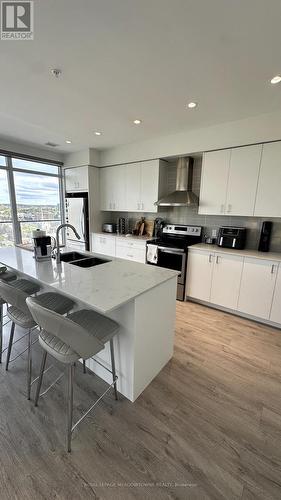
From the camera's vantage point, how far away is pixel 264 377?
6.24 ft

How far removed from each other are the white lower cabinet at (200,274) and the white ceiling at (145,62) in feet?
6.18

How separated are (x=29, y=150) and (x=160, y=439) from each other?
16.2 feet

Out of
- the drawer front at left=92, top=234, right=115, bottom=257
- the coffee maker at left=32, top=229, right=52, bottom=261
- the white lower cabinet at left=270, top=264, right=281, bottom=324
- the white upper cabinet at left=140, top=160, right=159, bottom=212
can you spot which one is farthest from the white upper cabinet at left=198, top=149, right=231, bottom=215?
the coffee maker at left=32, top=229, right=52, bottom=261

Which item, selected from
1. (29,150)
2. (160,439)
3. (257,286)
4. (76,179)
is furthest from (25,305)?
(29,150)

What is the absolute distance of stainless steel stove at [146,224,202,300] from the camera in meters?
3.30

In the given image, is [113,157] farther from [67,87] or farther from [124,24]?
[124,24]

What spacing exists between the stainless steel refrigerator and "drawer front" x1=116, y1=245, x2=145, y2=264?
912 millimetres

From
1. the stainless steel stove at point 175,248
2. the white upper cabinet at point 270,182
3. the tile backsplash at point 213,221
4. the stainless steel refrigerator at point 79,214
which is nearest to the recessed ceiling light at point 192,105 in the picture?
the white upper cabinet at point 270,182

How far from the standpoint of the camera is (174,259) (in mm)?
3383

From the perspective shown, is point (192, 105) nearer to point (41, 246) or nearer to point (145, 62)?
point (145, 62)

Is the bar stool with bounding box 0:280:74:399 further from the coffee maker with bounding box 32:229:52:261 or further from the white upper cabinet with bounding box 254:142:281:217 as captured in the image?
the white upper cabinet with bounding box 254:142:281:217

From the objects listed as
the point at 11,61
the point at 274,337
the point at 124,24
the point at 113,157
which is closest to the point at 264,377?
the point at 274,337

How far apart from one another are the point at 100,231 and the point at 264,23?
13.0 feet

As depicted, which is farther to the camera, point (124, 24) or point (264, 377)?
point (264, 377)
